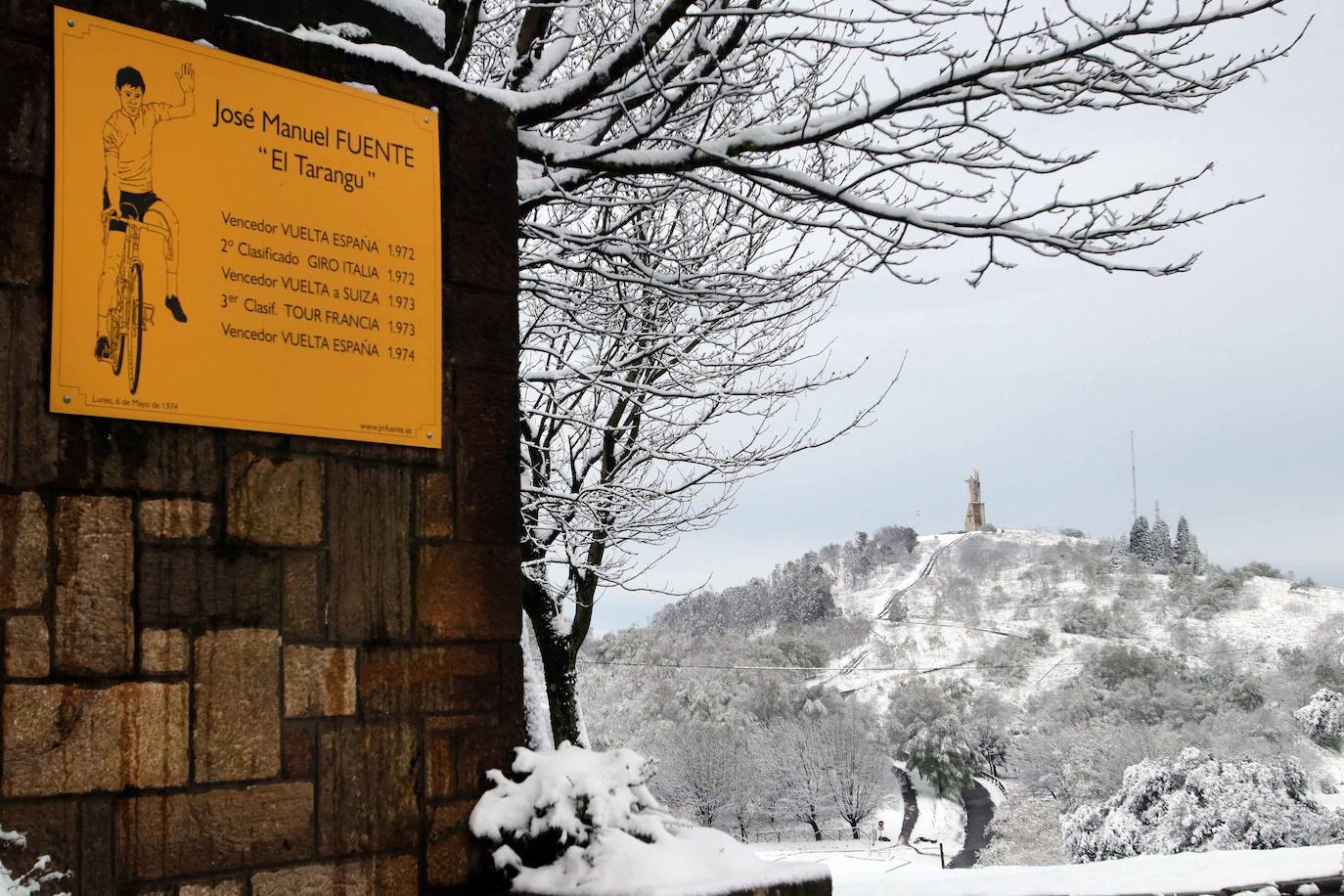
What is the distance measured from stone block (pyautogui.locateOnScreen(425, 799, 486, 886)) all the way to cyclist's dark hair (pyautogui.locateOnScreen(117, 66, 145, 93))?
1.91 metres

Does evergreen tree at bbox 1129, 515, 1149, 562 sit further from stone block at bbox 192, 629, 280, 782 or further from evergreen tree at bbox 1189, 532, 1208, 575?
stone block at bbox 192, 629, 280, 782

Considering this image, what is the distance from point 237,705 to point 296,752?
0.61 ft

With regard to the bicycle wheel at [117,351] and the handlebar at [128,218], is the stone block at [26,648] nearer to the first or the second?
the bicycle wheel at [117,351]

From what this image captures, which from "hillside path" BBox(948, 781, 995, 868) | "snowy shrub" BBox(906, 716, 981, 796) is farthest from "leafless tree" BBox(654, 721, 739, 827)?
"snowy shrub" BBox(906, 716, 981, 796)

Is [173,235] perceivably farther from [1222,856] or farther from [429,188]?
[1222,856]

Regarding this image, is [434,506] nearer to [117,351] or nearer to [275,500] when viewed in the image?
[275,500]

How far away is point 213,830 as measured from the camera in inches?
108

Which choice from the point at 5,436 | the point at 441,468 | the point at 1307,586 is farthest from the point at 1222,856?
the point at 1307,586

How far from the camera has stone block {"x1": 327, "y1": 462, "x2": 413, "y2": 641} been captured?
303 centimetres

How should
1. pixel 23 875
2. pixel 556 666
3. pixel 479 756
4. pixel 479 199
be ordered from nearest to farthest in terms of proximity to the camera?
pixel 23 875, pixel 479 756, pixel 479 199, pixel 556 666

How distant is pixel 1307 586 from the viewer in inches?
3285

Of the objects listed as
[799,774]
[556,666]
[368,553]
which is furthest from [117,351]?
[799,774]

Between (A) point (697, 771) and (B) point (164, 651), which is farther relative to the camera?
(A) point (697, 771)

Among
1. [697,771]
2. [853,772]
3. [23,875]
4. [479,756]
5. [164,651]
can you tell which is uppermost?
[164,651]
